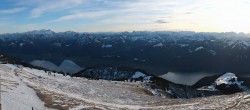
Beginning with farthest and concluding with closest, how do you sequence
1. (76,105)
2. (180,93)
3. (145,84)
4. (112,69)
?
(112,69) < (180,93) < (145,84) < (76,105)

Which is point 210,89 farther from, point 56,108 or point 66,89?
point 56,108

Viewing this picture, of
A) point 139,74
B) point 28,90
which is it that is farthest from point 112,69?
point 28,90

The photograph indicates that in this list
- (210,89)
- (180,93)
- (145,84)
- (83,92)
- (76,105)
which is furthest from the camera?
(210,89)

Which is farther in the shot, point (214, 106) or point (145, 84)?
point (145, 84)

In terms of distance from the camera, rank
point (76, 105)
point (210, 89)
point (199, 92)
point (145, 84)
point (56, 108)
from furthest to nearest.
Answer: point (210, 89) → point (199, 92) → point (145, 84) → point (76, 105) → point (56, 108)

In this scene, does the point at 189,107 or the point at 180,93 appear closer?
the point at 189,107

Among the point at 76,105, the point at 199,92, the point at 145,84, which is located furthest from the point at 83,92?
the point at 199,92

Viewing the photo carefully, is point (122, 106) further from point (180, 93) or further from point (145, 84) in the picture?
point (180, 93)

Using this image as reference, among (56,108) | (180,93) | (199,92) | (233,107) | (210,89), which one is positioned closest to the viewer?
(56,108)
